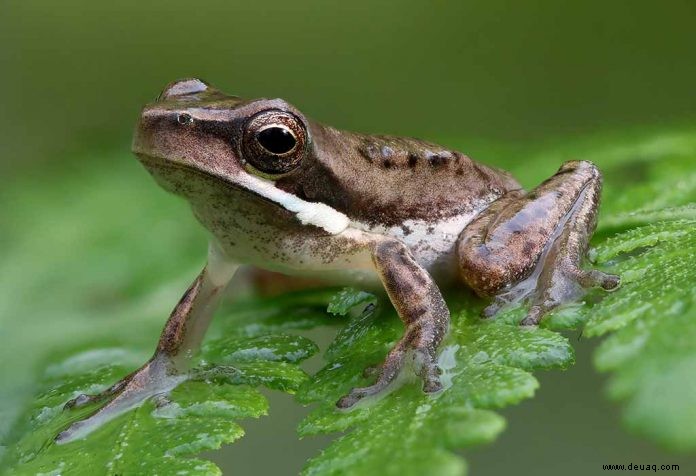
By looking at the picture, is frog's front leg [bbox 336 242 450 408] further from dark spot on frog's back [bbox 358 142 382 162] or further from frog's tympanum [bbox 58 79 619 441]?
dark spot on frog's back [bbox 358 142 382 162]

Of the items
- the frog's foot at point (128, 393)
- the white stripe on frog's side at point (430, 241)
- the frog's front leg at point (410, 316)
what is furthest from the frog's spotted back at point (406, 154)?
the frog's foot at point (128, 393)

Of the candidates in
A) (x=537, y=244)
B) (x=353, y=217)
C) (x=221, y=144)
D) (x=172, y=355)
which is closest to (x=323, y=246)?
(x=353, y=217)

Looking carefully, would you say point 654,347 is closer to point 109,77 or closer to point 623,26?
point 623,26

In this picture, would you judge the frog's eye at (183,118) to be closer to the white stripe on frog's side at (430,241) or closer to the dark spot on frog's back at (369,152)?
the dark spot on frog's back at (369,152)

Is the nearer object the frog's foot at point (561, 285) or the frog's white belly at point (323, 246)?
the frog's foot at point (561, 285)

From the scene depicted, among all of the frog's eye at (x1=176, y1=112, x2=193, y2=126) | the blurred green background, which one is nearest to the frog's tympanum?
the frog's eye at (x1=176, y1=112, x2=193, y2=126)

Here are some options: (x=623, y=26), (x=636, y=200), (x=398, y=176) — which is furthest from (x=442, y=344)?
(x=623, y=26)
